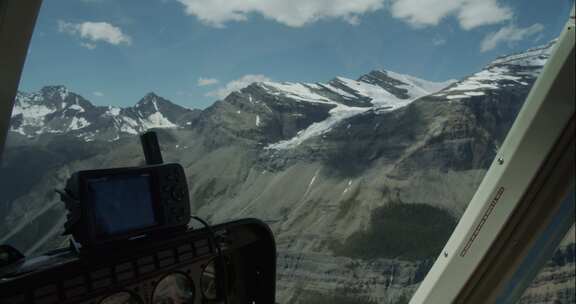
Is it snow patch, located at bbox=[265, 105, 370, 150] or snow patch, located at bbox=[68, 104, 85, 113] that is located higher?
snow patch, located at bbox=[68, 104, 85, 113]

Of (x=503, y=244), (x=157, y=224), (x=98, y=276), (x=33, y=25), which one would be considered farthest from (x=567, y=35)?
(x=33, y=25)

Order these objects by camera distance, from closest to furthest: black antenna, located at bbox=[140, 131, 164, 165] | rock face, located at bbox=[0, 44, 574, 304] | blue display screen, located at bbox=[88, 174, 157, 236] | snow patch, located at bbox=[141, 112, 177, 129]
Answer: blue display screen, located at bbox=[88, 174, 157, 236]
black antenna, located at bbox=[140, 131, 164, 165]
snow patch, located at bbox=[141, 112, 177, 129]
rock face, located at bbox=[0, 44, 574, 304]

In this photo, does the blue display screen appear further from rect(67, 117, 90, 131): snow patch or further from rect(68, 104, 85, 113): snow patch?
rect(67, 117, 90, 131): snow patch

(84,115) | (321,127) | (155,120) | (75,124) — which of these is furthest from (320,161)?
(155,120)

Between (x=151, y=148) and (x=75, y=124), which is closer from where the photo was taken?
(x=151, y=148)

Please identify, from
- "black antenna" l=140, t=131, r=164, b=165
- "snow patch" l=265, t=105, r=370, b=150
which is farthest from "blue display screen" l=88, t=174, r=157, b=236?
"snow patch" l=265, t=105, r=370, b=150

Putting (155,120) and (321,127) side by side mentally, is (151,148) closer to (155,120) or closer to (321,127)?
(155,120)

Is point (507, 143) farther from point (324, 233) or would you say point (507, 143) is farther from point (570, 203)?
point (324, 233)
